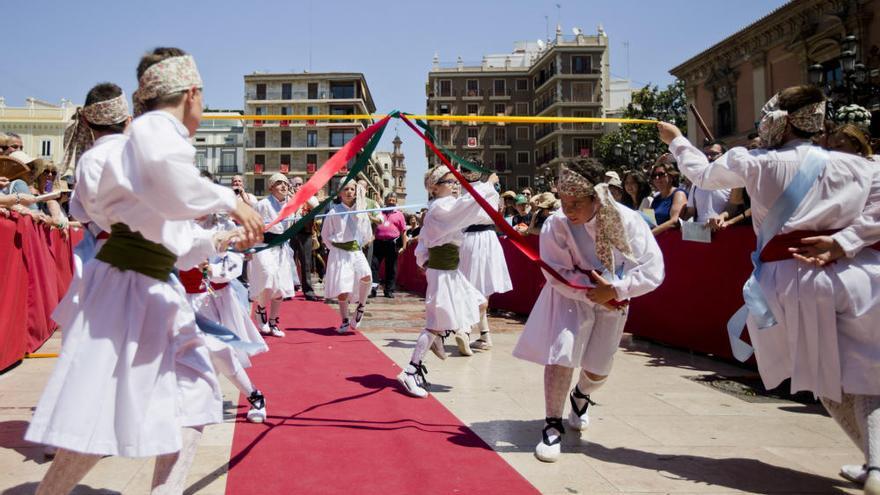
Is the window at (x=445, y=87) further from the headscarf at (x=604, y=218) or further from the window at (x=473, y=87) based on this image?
the headscarf at (x=604, y=218)

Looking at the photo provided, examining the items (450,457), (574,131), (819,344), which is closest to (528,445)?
(450,457)

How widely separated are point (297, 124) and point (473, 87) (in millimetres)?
23094

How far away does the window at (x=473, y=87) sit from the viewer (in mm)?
82438

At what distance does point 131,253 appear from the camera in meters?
2.58

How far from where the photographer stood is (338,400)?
536cm

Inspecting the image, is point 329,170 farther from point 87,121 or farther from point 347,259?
point 347,259

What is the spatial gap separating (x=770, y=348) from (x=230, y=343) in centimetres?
284

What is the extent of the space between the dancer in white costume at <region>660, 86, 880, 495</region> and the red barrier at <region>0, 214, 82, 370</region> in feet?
19.3

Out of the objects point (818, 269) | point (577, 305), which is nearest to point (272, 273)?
point (577, 305)

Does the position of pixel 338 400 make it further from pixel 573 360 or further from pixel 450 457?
pixel 573 360

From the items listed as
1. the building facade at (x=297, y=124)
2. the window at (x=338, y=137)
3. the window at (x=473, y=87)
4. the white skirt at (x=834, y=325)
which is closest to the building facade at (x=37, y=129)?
the building facade at (x=297, y=124)

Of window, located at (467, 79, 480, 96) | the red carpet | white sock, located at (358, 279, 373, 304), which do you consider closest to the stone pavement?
the red carpet

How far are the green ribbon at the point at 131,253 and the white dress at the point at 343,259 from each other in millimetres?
6472

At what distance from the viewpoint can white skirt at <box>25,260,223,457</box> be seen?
2.34 meters
